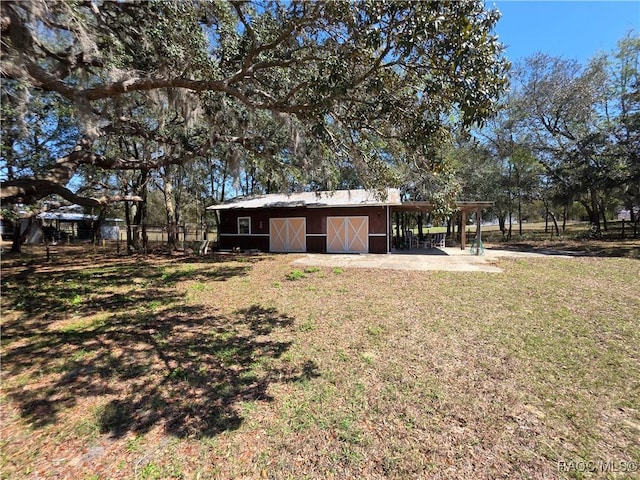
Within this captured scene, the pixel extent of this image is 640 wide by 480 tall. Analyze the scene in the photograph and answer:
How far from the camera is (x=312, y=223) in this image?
51.9 ft

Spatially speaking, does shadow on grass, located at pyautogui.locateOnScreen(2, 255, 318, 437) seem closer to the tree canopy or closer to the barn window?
the tree canopy

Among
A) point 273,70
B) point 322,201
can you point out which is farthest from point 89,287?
point 322,201

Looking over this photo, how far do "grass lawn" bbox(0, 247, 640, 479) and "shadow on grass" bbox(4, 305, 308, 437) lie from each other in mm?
21

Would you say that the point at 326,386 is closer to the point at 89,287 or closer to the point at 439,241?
the point at 89,287

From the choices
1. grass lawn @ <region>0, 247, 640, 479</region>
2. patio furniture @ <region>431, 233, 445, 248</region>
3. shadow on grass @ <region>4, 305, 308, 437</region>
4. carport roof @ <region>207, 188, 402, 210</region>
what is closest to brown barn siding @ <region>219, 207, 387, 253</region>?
carport roof @ <region>207, 188, 402, 210</region>

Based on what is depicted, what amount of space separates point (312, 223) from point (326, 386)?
12.7 metres

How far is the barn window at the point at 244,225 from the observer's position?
1716 centimetres

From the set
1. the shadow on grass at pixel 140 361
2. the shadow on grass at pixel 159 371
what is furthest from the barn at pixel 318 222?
the shadow on grass at pixel 159 371

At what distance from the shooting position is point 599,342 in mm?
4246

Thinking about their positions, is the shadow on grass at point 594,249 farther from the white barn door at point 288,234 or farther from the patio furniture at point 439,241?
the white barn door at point 288,234

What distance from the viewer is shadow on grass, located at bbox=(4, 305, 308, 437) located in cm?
294

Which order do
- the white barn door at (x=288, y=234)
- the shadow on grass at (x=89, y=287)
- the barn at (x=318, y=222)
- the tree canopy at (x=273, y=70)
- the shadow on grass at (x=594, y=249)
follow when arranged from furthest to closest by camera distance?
the white barn door at (x=288, y=234) < the barn at (x=318, y=222) < the shadow on grass at (x=594, y=249) < the shadow on grass at (x=89, y=287) < the tree canopy at (x=273, y=70)

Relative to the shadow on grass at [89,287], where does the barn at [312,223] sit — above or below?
above

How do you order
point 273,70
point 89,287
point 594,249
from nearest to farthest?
1. point 273,70
2. point 89,287
3. point 594,249
